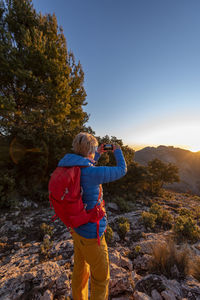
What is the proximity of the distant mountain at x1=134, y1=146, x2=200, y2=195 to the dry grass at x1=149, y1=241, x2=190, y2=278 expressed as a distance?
6833 cm

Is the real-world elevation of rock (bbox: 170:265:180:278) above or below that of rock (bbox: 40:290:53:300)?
below

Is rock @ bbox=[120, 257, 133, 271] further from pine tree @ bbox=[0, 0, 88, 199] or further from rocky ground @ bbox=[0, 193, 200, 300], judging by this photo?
pine tree @ bbox=[0, 0, 88, 199]

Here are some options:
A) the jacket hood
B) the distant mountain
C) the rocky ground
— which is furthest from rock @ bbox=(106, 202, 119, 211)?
the distant mountain

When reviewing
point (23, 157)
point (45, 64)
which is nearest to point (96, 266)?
point (23, 157)

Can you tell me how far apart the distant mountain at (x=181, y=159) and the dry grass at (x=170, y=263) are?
224 ft

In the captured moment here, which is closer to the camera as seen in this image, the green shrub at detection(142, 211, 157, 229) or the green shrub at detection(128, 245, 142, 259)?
the green shrub at detection(128, 245, 142, 259)

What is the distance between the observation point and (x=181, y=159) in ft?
260

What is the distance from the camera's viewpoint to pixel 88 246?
1.42 meters

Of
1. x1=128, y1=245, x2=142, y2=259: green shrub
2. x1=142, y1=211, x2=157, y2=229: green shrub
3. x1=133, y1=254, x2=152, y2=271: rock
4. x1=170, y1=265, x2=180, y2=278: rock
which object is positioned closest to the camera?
x1=170, y1=265, x2=180, y2=278: rock

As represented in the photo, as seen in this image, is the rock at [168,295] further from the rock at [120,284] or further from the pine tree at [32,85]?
the pine tree at [32,85]

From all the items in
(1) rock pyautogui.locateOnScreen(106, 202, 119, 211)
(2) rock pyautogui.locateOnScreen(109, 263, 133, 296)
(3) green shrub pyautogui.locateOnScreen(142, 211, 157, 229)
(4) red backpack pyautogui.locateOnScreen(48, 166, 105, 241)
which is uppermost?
(4) red backpack pyautogui.locateOnScreen(48, 166, 105, 241)

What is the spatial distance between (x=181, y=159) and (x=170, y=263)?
93344mm

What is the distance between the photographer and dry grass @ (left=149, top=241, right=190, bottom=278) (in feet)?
7.11

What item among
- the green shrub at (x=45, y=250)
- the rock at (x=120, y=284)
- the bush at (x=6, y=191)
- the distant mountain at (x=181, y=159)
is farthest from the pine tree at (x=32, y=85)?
the distant mountain at (x=181, y=159)
